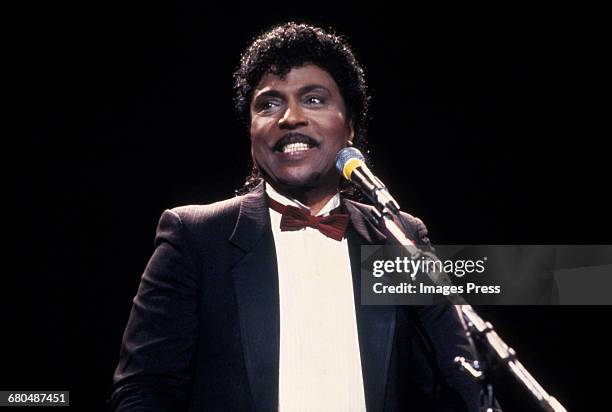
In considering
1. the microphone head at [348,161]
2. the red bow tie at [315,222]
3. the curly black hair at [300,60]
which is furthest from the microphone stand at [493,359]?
the curly black hair at [300,60]

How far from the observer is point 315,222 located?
1.93 m

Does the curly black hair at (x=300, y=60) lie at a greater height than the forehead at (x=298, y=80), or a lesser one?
greater

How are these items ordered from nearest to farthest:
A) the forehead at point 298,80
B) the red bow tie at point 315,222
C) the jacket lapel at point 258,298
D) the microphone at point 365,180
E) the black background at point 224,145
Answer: the microphone at point 365,180 → the jacket lapel at point 258,298 → the red bow tie at point 315,222 → the forehead at point 298,80 → the black background at point 224,145

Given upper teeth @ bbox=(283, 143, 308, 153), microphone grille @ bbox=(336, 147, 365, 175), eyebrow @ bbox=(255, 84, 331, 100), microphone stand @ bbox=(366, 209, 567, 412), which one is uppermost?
eyebrow @ bbox=(255, 84, 331, 100)

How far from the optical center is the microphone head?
1.54 meters

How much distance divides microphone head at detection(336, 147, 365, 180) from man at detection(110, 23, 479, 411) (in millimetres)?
368

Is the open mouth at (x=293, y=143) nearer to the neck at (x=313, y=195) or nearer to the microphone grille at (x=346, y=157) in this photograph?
the neck at (x=313, y=195)

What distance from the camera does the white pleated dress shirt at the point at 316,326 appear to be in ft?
5.65

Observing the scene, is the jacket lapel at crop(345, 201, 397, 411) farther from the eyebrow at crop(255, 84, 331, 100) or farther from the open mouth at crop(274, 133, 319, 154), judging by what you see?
the eyebrow at crop(255, 84, 331, 100)

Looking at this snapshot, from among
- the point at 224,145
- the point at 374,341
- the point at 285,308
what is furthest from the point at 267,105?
the point at 224,145

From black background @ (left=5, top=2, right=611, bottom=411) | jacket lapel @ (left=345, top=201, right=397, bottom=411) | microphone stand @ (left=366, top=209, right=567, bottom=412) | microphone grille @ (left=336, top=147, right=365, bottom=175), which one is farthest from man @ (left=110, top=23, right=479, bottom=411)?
black background @ (left=5, top=2, right=611, bottom=411)

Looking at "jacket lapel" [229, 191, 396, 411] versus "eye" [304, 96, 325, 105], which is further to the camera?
"eye" [304, 96, 325, 105]

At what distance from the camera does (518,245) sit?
2.81 meters

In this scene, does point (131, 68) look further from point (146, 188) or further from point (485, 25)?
point (485, 25)
